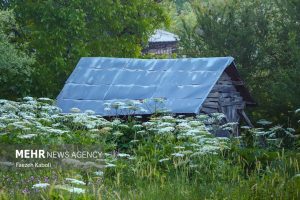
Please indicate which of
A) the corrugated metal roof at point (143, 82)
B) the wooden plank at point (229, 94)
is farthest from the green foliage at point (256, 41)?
the corrugated metal roof at point (143, 82)

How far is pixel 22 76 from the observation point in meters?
20.8

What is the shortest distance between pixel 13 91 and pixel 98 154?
1127 cm

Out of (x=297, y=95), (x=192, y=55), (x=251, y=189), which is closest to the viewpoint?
(x=251, y=189)

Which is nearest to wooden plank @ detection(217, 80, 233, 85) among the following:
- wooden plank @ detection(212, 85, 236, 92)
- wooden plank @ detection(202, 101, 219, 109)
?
wooden plank @ detection(212, 85, 236, 92)

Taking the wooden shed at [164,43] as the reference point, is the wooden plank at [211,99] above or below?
below

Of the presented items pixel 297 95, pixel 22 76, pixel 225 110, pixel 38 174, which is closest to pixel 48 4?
pixel 22 76

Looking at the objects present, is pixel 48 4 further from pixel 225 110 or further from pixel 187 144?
pixel 187 144

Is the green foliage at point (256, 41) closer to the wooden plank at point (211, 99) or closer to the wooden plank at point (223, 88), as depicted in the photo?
the wooden plank at point (223, 88)

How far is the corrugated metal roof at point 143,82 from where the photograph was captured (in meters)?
15.8

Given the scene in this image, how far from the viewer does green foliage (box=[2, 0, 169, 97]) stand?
69.1 feet

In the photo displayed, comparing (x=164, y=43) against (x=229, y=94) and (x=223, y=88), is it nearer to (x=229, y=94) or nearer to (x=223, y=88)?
(x=229, y=94)

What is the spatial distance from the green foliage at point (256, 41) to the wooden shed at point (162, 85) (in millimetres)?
2755

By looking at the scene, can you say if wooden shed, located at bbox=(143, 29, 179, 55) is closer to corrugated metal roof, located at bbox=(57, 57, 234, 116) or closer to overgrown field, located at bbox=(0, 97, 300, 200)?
corrugated metal roof, located at bbox=(57, 57, 234, 116)

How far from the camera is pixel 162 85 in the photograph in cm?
1648
